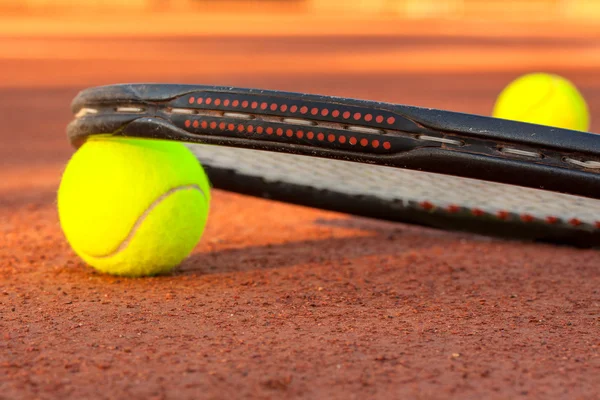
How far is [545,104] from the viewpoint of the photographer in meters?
5.41

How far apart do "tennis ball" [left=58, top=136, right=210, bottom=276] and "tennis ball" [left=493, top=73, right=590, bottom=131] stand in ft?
9.23

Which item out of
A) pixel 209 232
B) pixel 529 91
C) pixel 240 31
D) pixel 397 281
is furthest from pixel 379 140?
pixel 240 31

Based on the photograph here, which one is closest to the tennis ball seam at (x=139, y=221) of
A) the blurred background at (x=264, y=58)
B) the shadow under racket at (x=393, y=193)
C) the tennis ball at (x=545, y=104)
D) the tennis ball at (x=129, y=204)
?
the tennis ball at (x=129, y=204)

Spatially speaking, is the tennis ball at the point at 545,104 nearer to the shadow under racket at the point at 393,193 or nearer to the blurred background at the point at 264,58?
the shadow under racket at the point at 393,193

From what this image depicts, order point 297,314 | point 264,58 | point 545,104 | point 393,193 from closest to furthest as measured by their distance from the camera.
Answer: point 297,314, point 393,193, point 545,104, point 264,58

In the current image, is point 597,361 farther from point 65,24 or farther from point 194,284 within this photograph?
point 65,24

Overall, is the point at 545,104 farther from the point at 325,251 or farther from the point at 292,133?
the point at 292,133

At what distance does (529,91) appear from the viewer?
18.0 feet

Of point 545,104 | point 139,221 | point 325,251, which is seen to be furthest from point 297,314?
point 545,104

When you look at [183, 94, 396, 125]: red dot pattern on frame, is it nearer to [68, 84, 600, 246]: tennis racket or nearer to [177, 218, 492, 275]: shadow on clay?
[68, 84, 600, 246]: tennis racket

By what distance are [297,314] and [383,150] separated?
568mm

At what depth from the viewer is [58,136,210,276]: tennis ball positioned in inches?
119

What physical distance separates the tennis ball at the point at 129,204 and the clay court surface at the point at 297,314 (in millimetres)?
117

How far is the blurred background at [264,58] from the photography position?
9.31m
